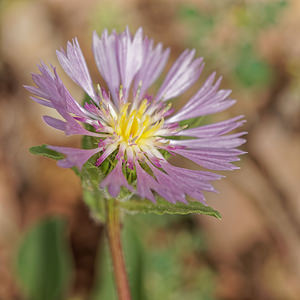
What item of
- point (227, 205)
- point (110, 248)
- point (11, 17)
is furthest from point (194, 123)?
point (11, 17)

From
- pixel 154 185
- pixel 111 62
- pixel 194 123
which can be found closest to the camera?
pixel 154 185

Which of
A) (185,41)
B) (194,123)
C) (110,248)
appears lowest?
(110,248)

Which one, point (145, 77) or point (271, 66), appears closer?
point (145, 77)

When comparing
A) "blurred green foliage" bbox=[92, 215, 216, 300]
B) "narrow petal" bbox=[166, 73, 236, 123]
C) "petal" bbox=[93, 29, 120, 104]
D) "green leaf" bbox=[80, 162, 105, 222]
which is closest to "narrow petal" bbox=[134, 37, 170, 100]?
"petal" bbox=[93, 29, 120, 104]

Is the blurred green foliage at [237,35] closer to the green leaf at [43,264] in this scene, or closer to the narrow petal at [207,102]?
the narrow petal at [207,102]

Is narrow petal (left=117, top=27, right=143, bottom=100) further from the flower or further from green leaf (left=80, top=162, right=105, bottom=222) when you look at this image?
green leaf (left=80, top=162, right=105, bottom=222)

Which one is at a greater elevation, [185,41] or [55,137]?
[185,41]

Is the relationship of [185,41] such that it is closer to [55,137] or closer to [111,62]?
[55,137]

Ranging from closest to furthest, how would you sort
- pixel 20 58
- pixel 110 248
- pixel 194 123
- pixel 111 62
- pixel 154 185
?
pixel 154 185
pixel 110 248
pixel 194 123
pixel 111 62
pixel 20 58
